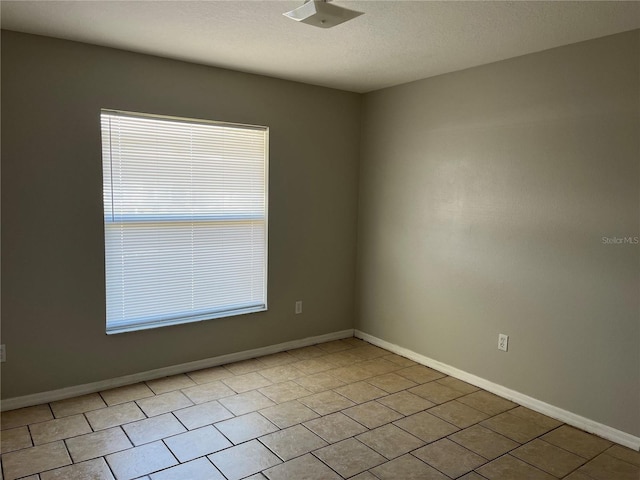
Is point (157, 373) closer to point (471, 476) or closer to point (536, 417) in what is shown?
point (471, 476)

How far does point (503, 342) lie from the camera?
11.1ft

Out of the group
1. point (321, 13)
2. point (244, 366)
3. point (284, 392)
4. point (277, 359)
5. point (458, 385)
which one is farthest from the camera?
point (277, 359)

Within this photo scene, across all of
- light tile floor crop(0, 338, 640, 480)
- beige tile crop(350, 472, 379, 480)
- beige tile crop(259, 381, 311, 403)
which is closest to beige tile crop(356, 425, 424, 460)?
light tile floor crop(0, 338, 640, 480)

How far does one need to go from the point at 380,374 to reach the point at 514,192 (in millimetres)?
1680

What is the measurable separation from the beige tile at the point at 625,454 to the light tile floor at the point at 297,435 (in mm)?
10

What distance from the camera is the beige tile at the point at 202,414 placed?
2.88 meters

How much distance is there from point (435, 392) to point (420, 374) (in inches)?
13.0

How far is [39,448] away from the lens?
100 inches

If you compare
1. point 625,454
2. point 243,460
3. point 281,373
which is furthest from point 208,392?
point 625,454

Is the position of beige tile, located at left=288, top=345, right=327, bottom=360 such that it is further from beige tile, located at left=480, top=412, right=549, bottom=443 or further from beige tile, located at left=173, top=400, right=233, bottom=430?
beige tile, located at left=480, top=412, right=549, bottom=443

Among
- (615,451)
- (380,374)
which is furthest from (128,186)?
(615,451)

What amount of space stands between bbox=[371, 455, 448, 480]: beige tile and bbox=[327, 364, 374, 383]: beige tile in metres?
1.10

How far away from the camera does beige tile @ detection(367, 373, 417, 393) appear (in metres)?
3.49

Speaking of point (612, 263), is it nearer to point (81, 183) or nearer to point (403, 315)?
point (403, 315)
